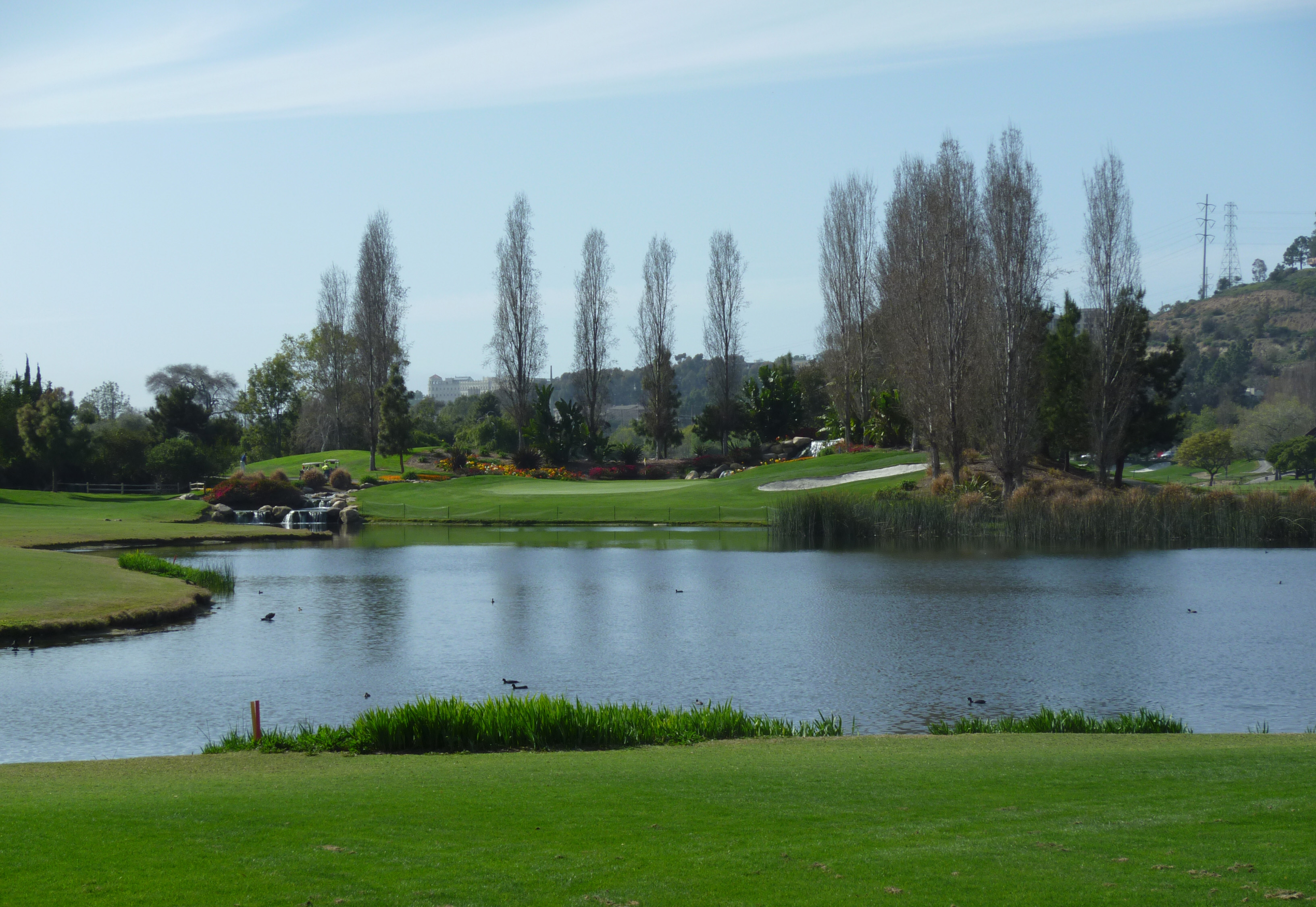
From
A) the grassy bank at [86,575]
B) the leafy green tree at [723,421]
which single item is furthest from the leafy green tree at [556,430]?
the grassy bank at [86,575]

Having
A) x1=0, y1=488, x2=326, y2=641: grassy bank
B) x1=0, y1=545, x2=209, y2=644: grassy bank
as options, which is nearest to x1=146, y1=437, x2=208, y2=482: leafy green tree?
x1=0, y1=488, x2=326, y2=641: grassy bank

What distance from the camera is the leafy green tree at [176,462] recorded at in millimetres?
67125

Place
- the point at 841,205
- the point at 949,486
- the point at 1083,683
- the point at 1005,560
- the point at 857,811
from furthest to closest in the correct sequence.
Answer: the point at 841,205
the point at 949,486
the point at 1005,560
the point at 1083,683
the point at 857,811

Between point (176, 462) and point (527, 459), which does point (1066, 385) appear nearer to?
point (527, 459)

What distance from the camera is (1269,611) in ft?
79.1

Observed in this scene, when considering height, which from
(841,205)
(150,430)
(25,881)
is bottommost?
(25,881)

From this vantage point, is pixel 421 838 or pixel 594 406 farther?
pixel 594 406

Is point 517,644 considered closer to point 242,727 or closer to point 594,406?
point 242,727

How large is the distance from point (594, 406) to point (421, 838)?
69259 millimetres

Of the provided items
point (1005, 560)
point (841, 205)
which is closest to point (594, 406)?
point (841, 205)

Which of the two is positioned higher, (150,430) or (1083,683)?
(150,430)

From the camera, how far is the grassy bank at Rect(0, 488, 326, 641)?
73.5ft

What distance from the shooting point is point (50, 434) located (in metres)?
64.4

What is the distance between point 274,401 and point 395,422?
3864 cm
